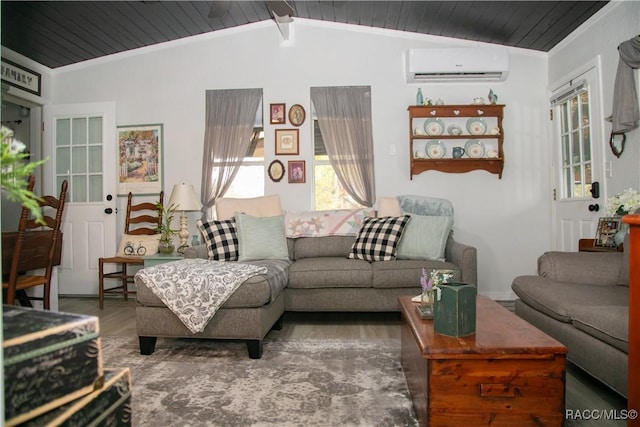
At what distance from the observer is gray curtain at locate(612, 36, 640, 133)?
268 cm

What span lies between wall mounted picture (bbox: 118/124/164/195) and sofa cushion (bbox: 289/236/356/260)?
1847 millimetres

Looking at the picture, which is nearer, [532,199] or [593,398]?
[593,398]

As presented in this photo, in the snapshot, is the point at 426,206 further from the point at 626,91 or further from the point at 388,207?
the point at 626,91

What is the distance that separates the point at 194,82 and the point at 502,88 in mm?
3276

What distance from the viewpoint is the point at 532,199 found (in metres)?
4.12

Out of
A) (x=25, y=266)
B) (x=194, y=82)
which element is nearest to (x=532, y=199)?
(x=194, y=82)

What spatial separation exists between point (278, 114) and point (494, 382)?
11.4 ft

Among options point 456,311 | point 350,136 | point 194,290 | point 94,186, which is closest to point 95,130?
point 94,186

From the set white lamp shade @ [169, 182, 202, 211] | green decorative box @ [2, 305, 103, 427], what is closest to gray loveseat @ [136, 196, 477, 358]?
white lamp shade @ [169, 182, 202, 211]

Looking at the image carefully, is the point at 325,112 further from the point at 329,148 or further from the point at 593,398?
the point at 593,398

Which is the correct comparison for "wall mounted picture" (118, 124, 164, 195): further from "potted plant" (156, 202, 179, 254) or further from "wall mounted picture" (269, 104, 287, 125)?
"wall mounted picture" (269, 104, 287, 125)

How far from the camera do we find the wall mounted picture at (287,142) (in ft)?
13.9

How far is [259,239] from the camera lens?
334cm

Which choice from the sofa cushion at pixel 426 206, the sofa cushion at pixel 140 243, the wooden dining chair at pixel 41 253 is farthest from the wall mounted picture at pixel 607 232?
the sofa cushion at pixel 140 243
